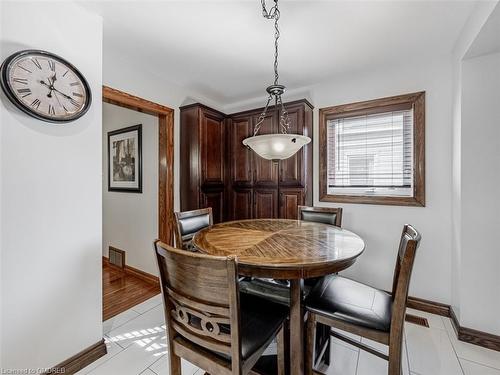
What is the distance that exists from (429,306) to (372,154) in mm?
1605

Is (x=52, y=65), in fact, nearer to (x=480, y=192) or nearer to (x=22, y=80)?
(x=22, y=80)

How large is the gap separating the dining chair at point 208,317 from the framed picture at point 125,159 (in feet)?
7.84

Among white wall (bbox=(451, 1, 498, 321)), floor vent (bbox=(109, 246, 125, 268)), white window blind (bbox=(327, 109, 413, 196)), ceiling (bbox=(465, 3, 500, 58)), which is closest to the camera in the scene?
ceiling (bbox=(465, 3, 500, 58))

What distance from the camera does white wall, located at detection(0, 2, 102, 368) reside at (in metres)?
1.33

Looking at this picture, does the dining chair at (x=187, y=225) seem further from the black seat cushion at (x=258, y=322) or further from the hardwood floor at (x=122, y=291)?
the hardwood floor at (x=122, y=291)

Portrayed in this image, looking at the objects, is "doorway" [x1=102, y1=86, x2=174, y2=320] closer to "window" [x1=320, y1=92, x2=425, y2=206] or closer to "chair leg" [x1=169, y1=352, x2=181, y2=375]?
"chair leg" [x1=169, y1=352, x2=181, y2=375]

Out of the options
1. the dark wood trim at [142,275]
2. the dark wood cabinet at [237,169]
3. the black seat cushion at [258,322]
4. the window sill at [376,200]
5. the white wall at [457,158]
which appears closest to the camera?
the black seat cushion at [258,322]

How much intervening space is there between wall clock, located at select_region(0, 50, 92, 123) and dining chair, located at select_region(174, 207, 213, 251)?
1.06 m

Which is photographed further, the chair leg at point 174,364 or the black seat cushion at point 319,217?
the black seat cushion at point 319,217

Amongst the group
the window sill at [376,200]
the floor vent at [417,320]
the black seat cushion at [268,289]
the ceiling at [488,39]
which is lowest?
the floor vent at [417,320]

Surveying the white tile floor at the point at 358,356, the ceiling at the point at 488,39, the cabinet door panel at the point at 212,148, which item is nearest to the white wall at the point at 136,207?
the cabinet door panel at the point at 212,148

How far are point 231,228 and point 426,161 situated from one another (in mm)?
2009

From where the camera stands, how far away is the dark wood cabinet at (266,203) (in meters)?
2.93

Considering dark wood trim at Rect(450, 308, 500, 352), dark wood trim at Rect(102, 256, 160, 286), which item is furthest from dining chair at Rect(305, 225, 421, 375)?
dark wood trim at Rect(102, 256, 160, 286)
